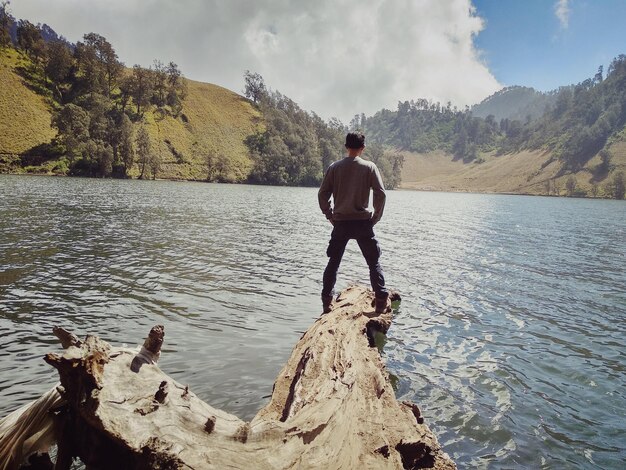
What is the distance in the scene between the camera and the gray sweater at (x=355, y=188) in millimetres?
8672

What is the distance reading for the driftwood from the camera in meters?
3.22

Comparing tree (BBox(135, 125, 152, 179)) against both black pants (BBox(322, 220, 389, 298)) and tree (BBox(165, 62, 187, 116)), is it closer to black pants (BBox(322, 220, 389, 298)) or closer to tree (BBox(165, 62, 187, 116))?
tree (BBox(165, 62, 187, 116))

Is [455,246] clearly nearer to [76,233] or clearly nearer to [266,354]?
[266,354]

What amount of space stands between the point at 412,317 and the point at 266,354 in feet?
15.3

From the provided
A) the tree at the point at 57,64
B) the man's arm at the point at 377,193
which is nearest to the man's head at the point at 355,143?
the man's arm at the point at 377,193

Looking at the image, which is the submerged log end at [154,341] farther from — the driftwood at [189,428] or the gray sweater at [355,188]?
the gray sweater at [355,188]

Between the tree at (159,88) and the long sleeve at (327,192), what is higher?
the tree at (159,88)

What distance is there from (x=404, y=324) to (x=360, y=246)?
8.83 feet

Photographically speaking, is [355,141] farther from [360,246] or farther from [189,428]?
[189,428]

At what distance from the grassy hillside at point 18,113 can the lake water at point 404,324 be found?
346ft

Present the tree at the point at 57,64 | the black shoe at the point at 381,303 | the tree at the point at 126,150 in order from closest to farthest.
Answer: the black shoe at the point at 381,303
the tree at the point at 126,150
the tree at the point at 57,64

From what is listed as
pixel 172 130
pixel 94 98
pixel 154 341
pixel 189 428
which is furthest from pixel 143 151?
pixel 189 428

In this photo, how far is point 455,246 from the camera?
81.4ft

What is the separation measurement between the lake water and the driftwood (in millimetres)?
1544
